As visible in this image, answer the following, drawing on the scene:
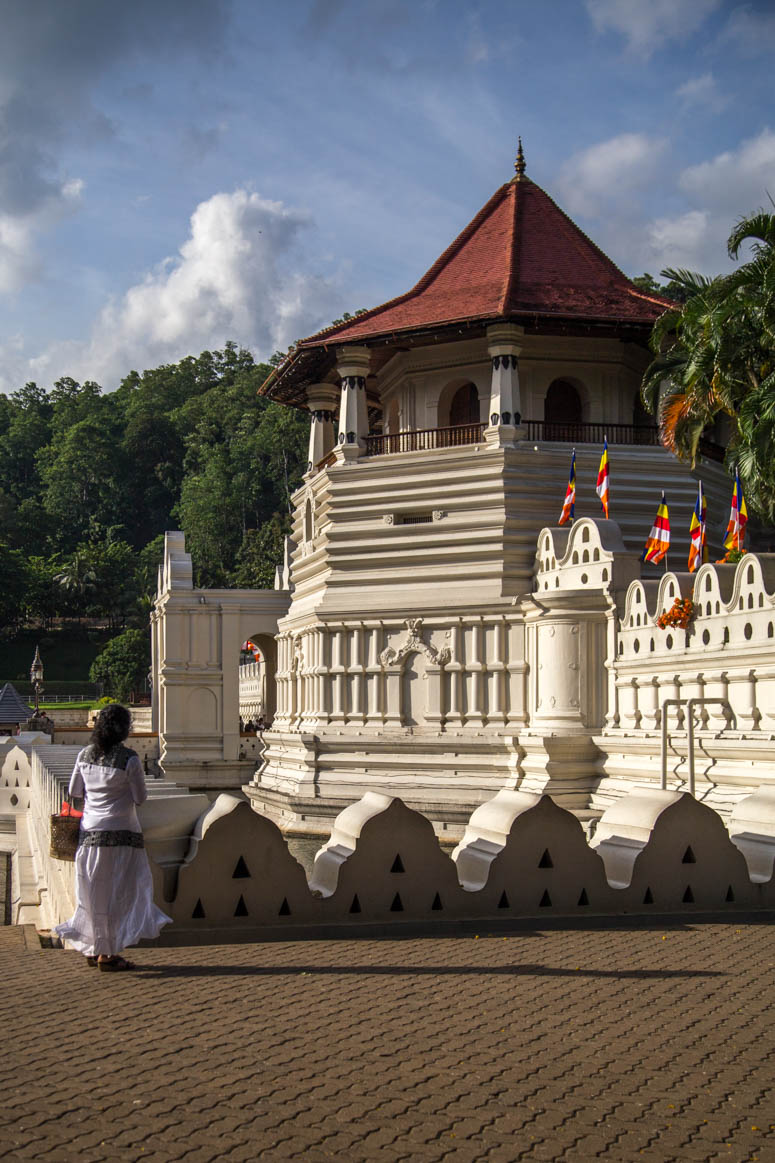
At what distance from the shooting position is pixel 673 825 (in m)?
9.59

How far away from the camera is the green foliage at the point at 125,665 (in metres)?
82.8

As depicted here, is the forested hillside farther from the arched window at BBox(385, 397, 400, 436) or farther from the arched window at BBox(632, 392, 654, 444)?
the arched window at BBox(632, 392, 654, 444)

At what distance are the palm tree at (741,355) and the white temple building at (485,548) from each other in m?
2.57

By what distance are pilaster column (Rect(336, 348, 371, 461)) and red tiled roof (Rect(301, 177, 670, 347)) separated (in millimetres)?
557

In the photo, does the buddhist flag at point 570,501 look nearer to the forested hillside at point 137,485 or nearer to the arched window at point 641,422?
the arched window at point 641,422

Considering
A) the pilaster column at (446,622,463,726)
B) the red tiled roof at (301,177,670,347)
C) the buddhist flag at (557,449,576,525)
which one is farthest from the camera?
the red tiled roof at (301,177,670,347)

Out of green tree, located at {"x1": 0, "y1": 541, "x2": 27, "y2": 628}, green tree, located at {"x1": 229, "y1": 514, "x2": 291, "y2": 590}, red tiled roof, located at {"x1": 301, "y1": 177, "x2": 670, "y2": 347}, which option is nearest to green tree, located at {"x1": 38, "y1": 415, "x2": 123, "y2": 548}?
green tree, located at {"x1": 0, "y1": 541, "x2": 27, "y2": 628}

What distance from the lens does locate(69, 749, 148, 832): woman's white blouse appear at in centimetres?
817

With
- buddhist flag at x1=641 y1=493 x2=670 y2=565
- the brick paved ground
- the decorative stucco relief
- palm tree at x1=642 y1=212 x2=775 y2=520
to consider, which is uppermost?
palm tree at x1=642 y1=212 x2=775 y2=520

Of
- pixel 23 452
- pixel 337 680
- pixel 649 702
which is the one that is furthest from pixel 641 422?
pixel 23 452

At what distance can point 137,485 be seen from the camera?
119 m

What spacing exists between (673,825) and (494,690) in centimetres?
1625

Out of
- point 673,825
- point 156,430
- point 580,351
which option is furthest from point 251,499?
point 673,825

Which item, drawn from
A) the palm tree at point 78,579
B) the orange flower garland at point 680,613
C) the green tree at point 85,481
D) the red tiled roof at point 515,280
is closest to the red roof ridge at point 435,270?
the red tiled roof at point 515,280
